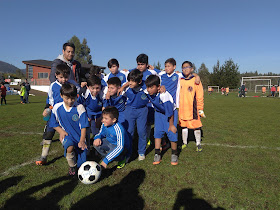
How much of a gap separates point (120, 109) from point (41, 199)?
223 cm

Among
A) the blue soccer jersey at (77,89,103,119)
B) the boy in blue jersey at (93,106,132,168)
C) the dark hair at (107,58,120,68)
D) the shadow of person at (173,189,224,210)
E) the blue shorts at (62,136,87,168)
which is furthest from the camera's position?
the dark hair at (107,58,120,68)

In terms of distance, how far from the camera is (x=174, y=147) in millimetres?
3803

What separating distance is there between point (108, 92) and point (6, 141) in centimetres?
323

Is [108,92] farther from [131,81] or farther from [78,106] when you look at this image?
[78,106]

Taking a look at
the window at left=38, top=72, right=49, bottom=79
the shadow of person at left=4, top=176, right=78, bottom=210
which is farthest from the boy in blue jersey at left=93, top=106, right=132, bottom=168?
the window at left=38, top=72, right=49, bottom=79

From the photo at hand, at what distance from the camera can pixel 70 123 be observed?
3.29m

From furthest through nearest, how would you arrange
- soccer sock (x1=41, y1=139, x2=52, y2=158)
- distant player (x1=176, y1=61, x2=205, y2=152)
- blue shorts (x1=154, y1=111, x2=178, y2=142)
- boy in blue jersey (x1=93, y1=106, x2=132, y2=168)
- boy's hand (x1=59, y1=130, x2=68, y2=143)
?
1. distant player (x1=176, y1=61, x2=205, y2=152)
2. blue shorts (x1=154, y1=111, x2=178, y2=142)
3. soccer sock (x1=41, y1=139, x2=52, y2=158)
4. boy in blue jersey (x1=93, y1=106, x2=132, y2=168)
5. boy's hand (x1=59, y1=130, x2=68, y2=143)

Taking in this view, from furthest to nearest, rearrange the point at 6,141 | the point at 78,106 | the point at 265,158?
1. the point at 6,141
2. the point at 265,158
3. the point at 78,106

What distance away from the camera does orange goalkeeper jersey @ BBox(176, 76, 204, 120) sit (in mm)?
4355

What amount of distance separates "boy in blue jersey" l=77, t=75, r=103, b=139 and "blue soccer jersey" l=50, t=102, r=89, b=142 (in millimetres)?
679

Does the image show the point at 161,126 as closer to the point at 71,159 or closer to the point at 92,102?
the point at 92,102

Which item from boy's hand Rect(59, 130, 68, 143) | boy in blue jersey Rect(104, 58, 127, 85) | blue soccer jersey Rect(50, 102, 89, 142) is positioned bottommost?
boy's hand Rect(59, 130, 68, 143)

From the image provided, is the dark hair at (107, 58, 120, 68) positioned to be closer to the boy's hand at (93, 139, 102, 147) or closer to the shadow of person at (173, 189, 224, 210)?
the boy's hand at (93, 139, 102, 147)

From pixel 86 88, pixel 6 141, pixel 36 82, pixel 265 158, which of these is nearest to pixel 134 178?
pixel 86 88
